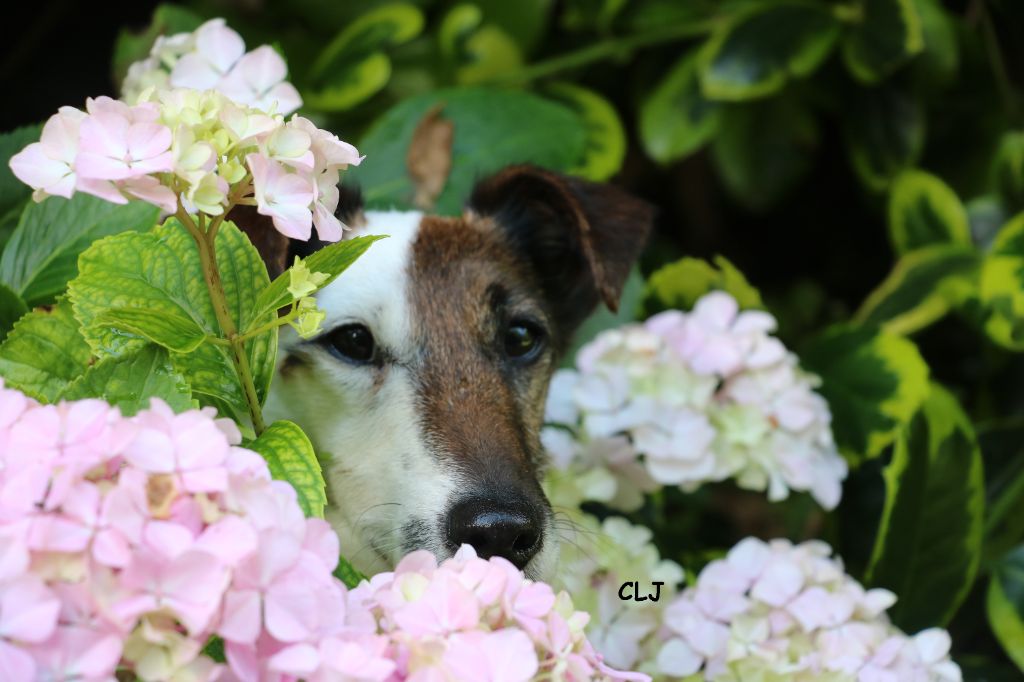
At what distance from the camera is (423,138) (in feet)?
6.89

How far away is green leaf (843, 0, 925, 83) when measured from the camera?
87.9 inches

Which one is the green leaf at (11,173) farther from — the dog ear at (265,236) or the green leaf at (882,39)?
the green leaf at (882,39)

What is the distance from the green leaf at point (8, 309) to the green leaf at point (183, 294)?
8.2 inches

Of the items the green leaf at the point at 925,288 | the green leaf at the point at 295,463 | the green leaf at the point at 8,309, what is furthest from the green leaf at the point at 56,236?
the green leaf at the point at 925,288

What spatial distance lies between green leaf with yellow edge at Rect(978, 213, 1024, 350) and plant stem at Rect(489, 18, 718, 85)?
81cm

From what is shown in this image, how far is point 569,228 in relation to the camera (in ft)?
6.25

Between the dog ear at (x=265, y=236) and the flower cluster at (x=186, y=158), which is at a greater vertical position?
the flower cluster at (x=186, y=158)

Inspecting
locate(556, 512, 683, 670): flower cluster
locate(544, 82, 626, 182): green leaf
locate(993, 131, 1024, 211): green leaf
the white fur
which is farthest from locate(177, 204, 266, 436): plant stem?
locate(993, 131, 1024, 211): green leaf

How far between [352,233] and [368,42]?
0.85m

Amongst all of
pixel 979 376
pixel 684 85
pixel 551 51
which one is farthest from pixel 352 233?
pixel 979 376

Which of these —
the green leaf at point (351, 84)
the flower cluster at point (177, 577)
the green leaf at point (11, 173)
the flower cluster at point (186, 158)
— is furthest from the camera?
the green leaf at point (351, 84)

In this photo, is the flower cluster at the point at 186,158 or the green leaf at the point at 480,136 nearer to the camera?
the flower cluster at the point at 186,158

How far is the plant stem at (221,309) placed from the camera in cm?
95

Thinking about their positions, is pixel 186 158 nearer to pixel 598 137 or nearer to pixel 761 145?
pixel 598 137
